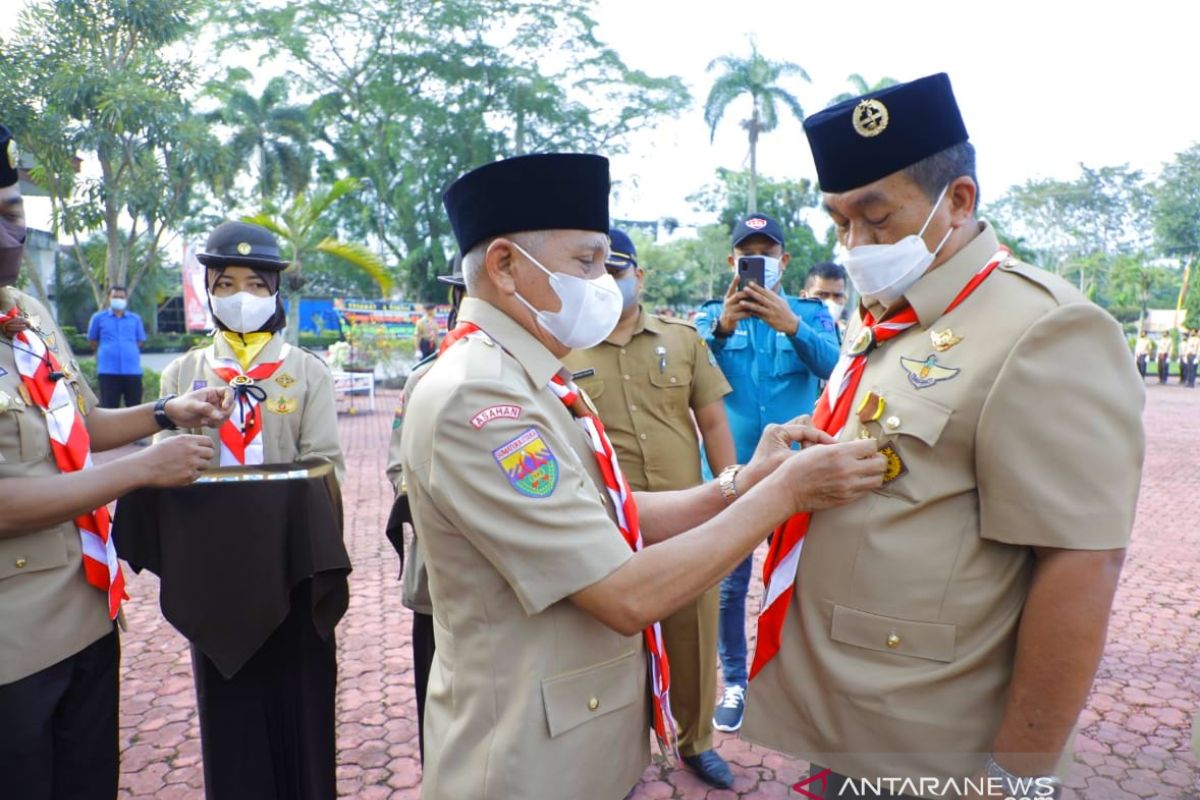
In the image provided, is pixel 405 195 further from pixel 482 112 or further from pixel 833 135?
pixel 833 135

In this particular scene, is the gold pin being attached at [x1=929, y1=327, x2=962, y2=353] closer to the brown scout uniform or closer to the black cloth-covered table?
the brown scout uniform

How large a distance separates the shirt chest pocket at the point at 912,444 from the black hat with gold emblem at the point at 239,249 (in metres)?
2.63

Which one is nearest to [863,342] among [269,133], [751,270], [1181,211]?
[751,270]

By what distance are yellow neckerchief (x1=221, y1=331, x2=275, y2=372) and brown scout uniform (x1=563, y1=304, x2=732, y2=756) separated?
1293 mm

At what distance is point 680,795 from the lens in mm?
3309

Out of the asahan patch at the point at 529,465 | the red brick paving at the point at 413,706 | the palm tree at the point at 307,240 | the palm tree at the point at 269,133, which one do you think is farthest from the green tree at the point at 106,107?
the asahan patch at the point at 529,465

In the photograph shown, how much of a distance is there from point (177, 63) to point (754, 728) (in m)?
19.9

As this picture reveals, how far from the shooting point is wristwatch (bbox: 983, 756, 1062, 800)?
5.12 ft

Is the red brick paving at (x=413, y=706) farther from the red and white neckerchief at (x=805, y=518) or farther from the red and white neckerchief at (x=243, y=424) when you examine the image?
the red and white neckerchief at (x=805, y=518)

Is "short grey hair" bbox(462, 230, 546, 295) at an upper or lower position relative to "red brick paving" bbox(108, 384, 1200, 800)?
upper

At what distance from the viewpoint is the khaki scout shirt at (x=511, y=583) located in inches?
59.4

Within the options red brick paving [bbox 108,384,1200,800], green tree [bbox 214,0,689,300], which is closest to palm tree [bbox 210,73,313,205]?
green tree [bbox 214,0,689,300]

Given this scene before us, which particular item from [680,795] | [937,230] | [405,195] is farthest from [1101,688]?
[405,195]

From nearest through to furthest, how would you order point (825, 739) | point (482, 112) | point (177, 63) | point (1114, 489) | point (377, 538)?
point (1114, 489), point (825, 739), point (377, 538), point (177, 63), point (482, 112)
